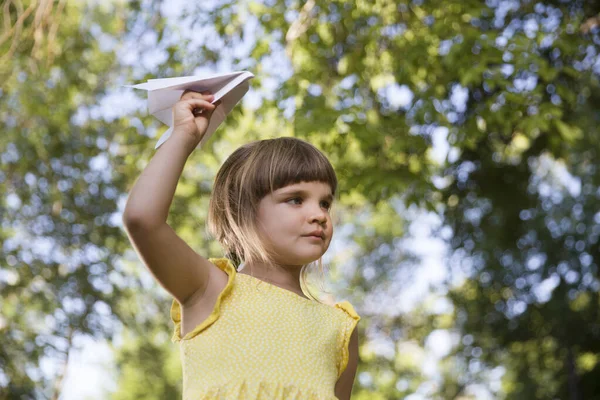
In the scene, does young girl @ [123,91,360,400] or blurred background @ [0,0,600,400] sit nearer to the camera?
young girl @ [123,91,360,400]

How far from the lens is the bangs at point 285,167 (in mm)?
2041

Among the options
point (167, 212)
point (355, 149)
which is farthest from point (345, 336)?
point (355, 149)

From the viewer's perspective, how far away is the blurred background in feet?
17.9

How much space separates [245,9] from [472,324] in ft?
21.6

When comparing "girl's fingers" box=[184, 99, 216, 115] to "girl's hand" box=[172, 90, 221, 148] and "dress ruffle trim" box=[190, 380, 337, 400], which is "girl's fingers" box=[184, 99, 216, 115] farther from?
"dress ruffle trim" box=[190, 380, 337, 400]

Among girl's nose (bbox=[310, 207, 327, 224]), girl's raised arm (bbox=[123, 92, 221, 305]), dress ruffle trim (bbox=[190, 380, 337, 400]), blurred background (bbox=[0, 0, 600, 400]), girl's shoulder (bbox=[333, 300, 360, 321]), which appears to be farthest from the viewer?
blurred background (bbox=[0, 0, 600, 400])

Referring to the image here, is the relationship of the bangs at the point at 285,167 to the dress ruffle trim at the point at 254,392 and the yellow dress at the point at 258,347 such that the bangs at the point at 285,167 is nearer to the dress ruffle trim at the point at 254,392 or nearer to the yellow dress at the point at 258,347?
the yellow dress at the point at 258,347

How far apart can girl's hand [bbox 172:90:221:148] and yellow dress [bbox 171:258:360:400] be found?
310 millimetres

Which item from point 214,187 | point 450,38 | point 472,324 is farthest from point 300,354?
point 472,324

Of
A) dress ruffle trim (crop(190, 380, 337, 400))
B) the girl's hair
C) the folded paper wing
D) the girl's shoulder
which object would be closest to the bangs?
the girl's hair

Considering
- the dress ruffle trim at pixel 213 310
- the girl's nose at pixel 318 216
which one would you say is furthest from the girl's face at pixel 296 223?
the dress ruffle trim at pixel 213 310

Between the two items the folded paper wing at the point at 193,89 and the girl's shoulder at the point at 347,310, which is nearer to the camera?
the folded paper wing at the point at 193,89

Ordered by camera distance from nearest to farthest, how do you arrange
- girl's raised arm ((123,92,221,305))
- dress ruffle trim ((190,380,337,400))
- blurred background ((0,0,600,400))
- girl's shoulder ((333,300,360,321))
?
girl's raised arm ((123,92,221,305)) < dress ruffle trim ((190,380,337,400)) < girl's shoulder ((333,300,360,321)) < blurred background ((0,0,600,400))

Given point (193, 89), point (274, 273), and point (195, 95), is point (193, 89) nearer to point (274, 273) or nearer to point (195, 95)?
point (195, 95)
